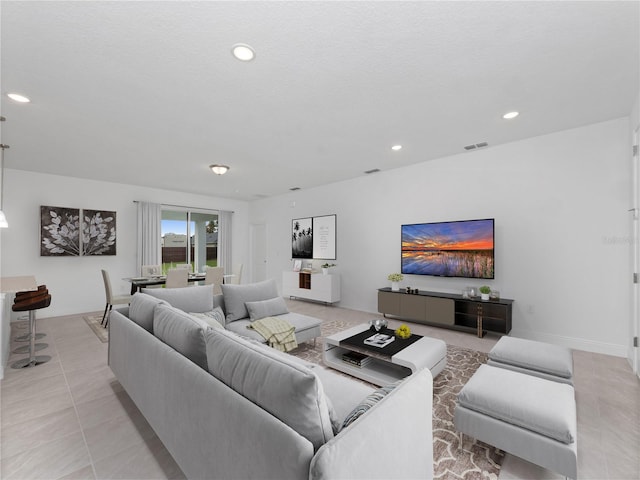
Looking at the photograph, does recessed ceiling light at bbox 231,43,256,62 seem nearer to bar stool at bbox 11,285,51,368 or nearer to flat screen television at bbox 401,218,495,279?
bar stool at bbox 11,285,51,368

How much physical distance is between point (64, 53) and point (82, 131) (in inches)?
66.6

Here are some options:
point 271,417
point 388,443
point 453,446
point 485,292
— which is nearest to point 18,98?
point 271,417

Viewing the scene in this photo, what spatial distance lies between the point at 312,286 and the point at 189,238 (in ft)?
11.7

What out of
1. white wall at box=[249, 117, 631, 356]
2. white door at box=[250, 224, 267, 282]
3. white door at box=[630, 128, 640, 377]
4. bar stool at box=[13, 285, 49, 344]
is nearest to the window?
white door at box=[250, 224, 267, 282]

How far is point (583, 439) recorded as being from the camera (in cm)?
192

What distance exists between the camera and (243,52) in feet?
6.79

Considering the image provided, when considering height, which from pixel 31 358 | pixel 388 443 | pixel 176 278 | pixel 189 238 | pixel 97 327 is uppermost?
pixel 189 238

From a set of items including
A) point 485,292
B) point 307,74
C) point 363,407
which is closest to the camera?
point 363,407

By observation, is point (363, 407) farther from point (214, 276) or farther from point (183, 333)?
point (214, 276)

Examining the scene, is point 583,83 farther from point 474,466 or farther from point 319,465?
point 319,465

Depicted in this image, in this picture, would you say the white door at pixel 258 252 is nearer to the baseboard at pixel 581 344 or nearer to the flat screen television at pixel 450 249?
the flat screen television at pixel 450 249

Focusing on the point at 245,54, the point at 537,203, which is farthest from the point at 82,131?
the point at 537,203

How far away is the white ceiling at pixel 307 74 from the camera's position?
1.76m

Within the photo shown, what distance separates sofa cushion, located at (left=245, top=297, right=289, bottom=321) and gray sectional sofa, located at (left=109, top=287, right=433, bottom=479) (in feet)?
5.38
